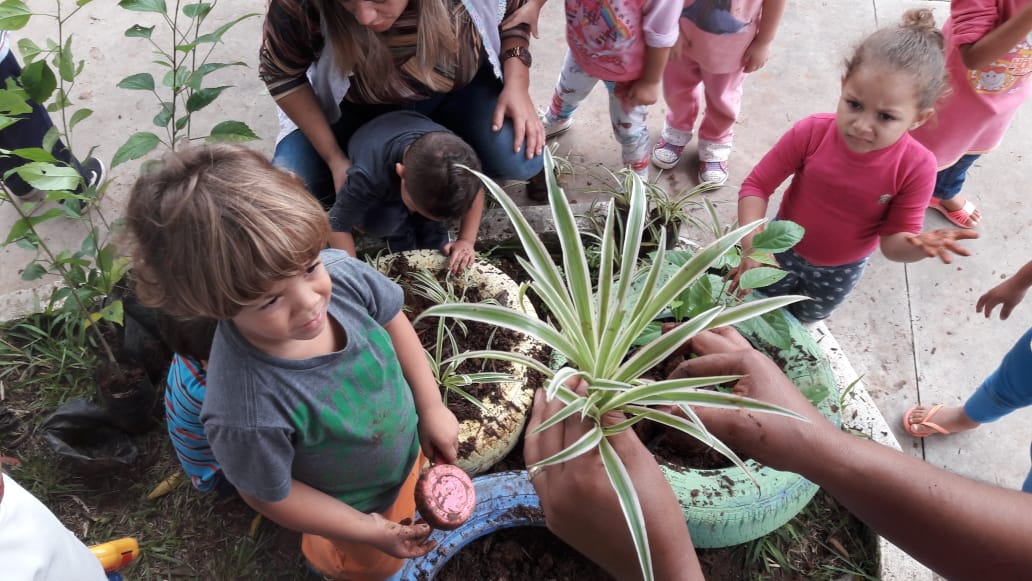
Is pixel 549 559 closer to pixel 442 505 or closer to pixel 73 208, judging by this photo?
pixel 442 505

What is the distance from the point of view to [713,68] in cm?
219

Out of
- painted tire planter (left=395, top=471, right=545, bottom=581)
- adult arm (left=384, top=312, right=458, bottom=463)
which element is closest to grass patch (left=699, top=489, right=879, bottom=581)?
painted tire planter (left=395, top=471, right=545, bottom=581)

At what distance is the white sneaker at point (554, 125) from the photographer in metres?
2.66

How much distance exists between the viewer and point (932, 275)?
7.81 feet

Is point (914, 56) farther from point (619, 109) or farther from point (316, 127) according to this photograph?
point (316, 127)

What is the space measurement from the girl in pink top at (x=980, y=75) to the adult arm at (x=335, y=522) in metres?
1.73

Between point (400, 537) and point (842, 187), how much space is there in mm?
1274

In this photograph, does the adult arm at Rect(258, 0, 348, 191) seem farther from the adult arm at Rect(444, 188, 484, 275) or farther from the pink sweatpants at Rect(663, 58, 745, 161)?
the pink sweatpants at Rect(663, 58, 745, 161)

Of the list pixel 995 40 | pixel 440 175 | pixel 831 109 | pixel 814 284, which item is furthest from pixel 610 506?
pixel 831 109

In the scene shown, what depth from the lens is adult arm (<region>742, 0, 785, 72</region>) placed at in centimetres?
201

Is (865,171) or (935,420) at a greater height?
(865,171)

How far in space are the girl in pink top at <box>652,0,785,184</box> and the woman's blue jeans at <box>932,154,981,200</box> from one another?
0.72m

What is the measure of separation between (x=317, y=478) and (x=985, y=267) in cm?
237

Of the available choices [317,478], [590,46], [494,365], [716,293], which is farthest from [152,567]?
[590,46]
